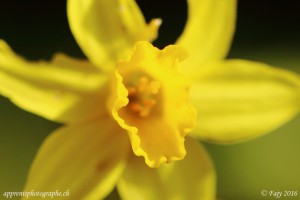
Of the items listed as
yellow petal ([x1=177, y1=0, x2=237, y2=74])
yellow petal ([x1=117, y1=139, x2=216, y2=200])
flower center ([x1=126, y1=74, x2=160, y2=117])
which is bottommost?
yellow petal ([x1=117, y1=139, x2=216, y2=200])

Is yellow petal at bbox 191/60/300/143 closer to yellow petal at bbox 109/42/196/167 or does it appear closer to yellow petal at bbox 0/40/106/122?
yellow petal at bbox 109/42/196/167

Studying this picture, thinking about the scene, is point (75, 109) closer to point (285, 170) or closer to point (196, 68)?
point (196, 68)

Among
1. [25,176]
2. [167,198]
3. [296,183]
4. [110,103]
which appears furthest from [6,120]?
[296,183]

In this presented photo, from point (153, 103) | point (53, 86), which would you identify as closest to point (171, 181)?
point (153, 103)

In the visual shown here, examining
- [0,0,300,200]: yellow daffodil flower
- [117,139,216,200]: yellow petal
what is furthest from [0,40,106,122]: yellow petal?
[117,139,216,200]: yellow petal

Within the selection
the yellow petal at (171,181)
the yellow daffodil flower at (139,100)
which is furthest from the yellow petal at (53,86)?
the yellow petal at (171,181)

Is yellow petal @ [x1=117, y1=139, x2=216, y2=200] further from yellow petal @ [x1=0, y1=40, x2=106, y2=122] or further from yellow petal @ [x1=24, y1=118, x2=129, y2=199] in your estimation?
Answer: yellow petal @ [x1=0, y1=40, x2=106, y2=122]

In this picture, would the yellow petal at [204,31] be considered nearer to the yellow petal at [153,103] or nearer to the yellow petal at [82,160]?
the yellow petal at [153,103]

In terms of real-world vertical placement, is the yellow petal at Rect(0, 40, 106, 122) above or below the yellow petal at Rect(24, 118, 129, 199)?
above
